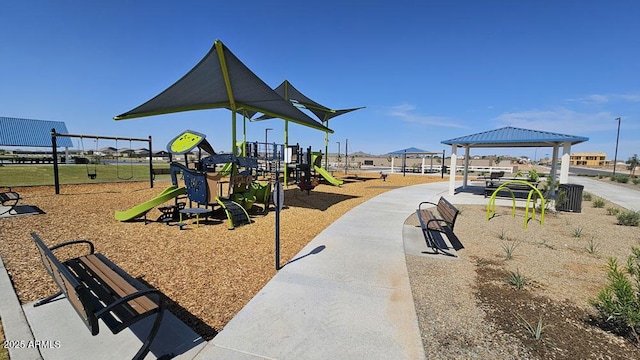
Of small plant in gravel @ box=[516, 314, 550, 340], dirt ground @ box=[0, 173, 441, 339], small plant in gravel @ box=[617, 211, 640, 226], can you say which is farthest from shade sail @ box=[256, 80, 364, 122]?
small plant in gravel @ box=[516, 314, 550, 340]

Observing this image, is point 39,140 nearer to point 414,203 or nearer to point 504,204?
point 414,203

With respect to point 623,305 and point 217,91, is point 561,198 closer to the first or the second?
point 623,305

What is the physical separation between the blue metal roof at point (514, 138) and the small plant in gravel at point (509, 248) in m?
7.86

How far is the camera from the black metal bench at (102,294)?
82.7 inches

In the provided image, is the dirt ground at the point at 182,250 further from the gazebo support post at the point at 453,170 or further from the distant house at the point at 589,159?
the distant house at the point at 589,159

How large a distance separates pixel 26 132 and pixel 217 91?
5653 cm

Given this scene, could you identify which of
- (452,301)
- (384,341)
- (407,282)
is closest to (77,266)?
(384,341)

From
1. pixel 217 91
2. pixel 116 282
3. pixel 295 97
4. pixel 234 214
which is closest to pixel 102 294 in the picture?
pixel 116 282

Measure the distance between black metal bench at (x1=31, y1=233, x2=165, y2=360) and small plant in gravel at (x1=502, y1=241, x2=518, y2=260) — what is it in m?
5.64

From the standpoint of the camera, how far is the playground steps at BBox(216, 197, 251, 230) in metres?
6.90

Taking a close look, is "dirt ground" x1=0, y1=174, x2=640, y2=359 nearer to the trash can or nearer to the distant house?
the trash can

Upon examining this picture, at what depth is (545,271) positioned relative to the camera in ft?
15.1

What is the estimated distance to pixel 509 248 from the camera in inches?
227

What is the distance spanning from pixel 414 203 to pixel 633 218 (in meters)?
6.11
